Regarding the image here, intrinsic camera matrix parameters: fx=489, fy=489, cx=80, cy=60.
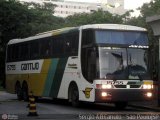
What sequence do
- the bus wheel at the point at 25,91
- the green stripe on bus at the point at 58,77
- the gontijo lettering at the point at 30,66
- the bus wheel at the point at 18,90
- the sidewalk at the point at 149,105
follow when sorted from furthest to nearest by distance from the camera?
1. the bus wheel at the point at 18,90
2. the bus wheel at the point at 25,91
3. the gontijo lettering at the point at 30,66
4. the green stripe on bus at the point at 58,77
5. the sidewalk at the point at 149,105

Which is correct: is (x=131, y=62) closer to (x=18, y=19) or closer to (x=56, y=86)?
(x=56, y=86)

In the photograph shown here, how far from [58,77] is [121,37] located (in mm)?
4476

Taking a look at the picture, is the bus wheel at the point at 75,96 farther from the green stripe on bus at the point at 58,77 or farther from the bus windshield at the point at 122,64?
the bus windshield at the point at 122,64

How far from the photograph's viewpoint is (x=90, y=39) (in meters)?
20.0

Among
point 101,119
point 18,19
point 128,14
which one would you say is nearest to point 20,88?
point 101,119

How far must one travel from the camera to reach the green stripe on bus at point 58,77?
74.0 feet

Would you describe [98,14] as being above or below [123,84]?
above

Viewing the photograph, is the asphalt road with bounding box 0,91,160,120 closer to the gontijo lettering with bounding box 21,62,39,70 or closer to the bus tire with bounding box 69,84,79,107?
the bus tire with bounding box 69,84,79,107

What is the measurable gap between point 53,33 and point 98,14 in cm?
3808

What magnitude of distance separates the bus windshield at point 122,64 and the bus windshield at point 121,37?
38 centimetres

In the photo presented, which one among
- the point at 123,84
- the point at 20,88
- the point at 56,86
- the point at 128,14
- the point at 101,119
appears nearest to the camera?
the point at 101,119

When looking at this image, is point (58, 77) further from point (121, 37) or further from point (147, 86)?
point (147, 86)

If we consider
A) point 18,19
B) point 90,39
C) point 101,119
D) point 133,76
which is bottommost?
point 101,119

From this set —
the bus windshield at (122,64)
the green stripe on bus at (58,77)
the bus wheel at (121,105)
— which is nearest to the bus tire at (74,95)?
the green stripe on bus at (58,77)
